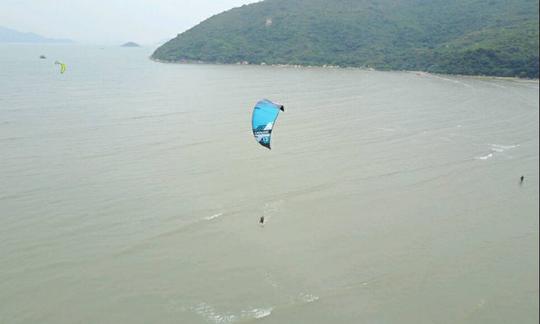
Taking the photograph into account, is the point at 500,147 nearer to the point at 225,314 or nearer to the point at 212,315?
the point at 225,314

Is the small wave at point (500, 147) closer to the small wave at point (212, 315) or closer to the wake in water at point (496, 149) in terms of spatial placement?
the wake in water at point (496, 149)

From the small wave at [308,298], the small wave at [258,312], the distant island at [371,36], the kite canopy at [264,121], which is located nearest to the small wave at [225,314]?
the small wave at [258,312]

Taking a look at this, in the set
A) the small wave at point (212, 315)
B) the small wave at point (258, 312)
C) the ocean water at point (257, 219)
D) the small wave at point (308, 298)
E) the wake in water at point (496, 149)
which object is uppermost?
the wake in water at point (496, 149)

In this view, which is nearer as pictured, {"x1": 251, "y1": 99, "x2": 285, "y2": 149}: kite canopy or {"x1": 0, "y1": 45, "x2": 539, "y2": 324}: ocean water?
{"x1": 0, "y1": 45, "x2": 539, "y2": 324}: ocean water

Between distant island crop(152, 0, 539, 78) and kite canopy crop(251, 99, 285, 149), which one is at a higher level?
distant island crop(152, 0, 539, 78)

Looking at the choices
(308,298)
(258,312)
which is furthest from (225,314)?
(308,298)

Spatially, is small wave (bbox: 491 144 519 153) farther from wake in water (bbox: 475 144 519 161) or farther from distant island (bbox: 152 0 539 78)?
distant island (bbox: 152 0 539 78)

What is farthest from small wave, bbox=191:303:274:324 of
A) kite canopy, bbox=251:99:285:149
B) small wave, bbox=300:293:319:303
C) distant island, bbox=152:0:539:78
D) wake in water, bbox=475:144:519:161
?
distant island, bbox=152:0:539:78
